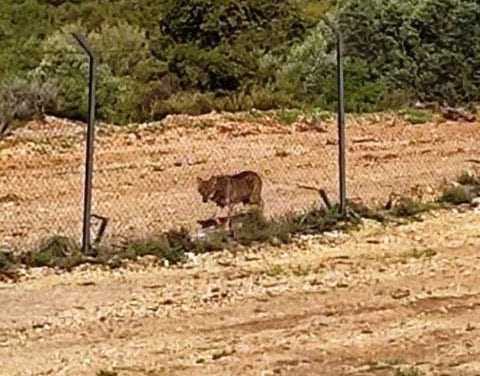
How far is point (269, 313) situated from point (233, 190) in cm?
322

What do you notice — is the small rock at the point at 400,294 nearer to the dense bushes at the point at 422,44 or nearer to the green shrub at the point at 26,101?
the green shrub at the point at 26,101

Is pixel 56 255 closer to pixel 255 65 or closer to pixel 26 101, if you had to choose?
pixel 26 101

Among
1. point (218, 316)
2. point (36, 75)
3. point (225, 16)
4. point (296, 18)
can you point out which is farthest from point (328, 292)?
point (296, 18)

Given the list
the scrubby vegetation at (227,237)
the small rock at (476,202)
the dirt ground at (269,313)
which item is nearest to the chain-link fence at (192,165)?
the scrubby vegetation at (227,237)

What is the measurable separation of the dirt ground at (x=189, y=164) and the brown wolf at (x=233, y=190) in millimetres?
443

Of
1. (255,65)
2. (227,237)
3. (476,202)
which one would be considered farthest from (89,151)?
(255,65)

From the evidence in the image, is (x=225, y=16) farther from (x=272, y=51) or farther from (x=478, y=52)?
(x=478, y=52)

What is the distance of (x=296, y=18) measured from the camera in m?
28.2

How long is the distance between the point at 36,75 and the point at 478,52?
7.65 metres

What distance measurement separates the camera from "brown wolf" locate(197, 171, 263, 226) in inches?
488

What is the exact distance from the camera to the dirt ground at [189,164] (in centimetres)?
1354

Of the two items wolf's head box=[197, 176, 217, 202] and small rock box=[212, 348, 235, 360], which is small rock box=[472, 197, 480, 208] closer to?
wolf's head box=[197, 176, 217, 202]

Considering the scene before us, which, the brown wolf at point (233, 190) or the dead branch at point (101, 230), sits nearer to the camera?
the dead branch at point (101, 230)

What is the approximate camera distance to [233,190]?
12367mm
